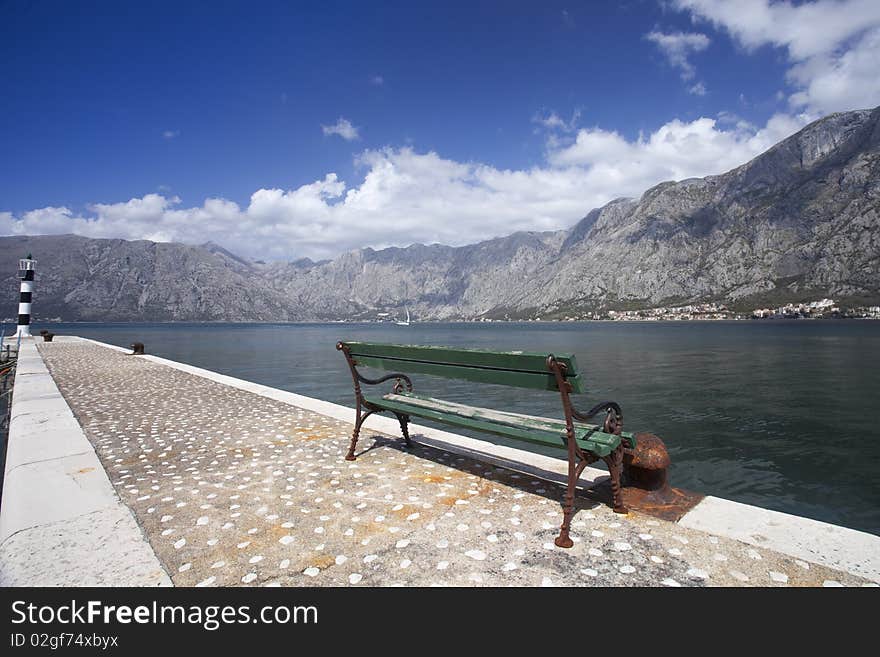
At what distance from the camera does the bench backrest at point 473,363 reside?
4.49 m

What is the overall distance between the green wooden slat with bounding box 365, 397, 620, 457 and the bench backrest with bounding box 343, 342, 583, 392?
53cm

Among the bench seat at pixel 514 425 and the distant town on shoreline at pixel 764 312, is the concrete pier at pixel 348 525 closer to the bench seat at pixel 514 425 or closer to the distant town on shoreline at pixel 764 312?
the bench seat at pixel 514 425

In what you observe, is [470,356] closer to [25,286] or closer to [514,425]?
[514,425]

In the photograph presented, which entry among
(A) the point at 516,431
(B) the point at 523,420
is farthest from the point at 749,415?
(A) the point at 516,431

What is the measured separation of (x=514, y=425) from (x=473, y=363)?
863 mm

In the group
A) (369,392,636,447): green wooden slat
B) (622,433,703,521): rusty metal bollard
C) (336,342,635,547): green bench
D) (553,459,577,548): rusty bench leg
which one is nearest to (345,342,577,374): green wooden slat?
(336,342,635,547): green bench

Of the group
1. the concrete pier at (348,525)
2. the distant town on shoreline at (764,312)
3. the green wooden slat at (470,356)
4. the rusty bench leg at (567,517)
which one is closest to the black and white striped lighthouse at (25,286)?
the concrete pier at (348,525)

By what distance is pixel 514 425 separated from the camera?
5.23m

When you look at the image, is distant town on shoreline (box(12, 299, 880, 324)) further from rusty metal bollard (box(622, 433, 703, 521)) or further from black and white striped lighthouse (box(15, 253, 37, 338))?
black and white striped lighthouse (box(15, 253, 37, 338))

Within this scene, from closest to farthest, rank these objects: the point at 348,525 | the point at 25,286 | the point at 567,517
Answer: the point at 567,517
the point at 348,525
the point at 25,286

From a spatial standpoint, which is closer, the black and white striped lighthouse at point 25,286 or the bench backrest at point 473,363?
the bench backrest at point 473,363

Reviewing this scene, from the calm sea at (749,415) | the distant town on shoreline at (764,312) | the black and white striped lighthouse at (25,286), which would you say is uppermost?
the black and white striped lighthouse at (25,286)
